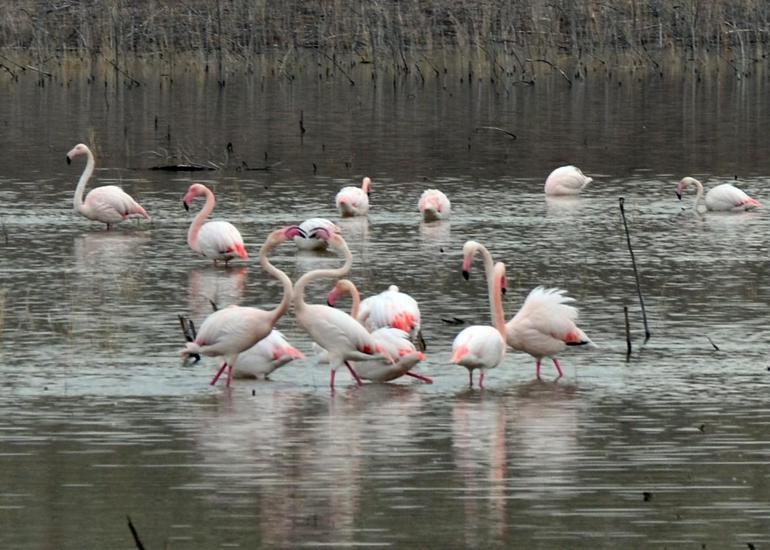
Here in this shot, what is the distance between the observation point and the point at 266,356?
34.5 ft

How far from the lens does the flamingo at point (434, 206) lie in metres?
17.9

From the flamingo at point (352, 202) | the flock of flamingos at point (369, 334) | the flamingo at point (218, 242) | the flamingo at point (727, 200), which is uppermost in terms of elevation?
the flock of flamingos at point (369, 334)

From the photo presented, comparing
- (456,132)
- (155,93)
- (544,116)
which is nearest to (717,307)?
(456,132)

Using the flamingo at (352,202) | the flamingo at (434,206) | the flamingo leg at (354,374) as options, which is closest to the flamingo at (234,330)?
the flamingo leg at (354,374)

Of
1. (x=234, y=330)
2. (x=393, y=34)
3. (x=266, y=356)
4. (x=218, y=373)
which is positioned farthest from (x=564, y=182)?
(x=393, y=34)

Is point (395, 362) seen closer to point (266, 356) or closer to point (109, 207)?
point (266, 356)

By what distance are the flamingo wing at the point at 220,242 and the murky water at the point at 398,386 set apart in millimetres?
196

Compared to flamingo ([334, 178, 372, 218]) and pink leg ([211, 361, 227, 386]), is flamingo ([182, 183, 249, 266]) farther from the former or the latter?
pink leg ([211, 361, 227, 386])

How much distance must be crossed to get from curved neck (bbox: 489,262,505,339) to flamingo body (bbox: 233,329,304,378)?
1148mm

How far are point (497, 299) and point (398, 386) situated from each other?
0.81 m

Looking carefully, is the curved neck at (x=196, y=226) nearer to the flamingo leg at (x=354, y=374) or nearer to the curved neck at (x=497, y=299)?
the curved neck at (x=497, y=299)

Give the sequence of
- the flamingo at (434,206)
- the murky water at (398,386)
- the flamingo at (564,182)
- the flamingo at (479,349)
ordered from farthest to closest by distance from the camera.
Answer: the flamingo at (564,182), the flamingo at (434,206), the flamingo at (479,349), the murky water at (398,386)

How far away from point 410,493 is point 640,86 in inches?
1126

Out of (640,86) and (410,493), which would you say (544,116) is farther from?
(410,493)
